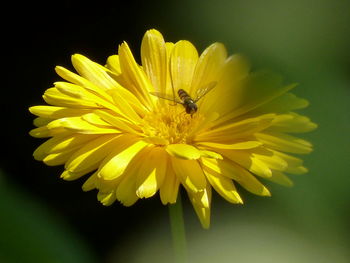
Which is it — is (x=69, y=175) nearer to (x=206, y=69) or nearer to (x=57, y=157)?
(x=57, y=157)

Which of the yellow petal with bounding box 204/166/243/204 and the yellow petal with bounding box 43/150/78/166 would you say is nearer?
the yellow petal with bounding box 204/166/243/204

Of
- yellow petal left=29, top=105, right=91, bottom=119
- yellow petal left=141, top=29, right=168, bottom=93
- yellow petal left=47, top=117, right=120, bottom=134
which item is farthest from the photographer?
yellow petal left=141, top=29, right=168, bottom=93

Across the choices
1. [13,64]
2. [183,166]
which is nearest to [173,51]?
[183,166]

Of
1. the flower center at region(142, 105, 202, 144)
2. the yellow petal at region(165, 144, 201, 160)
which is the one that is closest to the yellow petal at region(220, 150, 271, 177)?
the yellow petal at region(165, 144, 201, 160)

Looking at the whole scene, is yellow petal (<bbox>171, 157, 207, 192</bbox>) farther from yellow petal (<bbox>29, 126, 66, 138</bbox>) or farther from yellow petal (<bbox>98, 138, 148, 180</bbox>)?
yellow petal (<bbox>29, 126, 66, 138</bbox>)

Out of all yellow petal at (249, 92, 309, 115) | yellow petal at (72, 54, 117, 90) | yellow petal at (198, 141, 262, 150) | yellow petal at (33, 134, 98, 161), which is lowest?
yellow petal at (198, 141, 262, 150)

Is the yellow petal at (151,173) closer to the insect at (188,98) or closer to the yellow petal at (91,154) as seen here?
the yellow petal at (91,154)

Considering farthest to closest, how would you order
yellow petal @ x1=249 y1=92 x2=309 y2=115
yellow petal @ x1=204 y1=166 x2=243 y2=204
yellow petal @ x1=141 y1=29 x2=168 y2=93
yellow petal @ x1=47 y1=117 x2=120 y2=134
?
yellow petal @ x1=141 y1=29 x2=168 y2=93, yellow petal @ x1=47 y1=117 x2=120 y2=134, yellow petal @ x1=204 y1=166 x2=243 y2=204, yellow petal @ x1=249 y1=92 x2=309 y2=115
